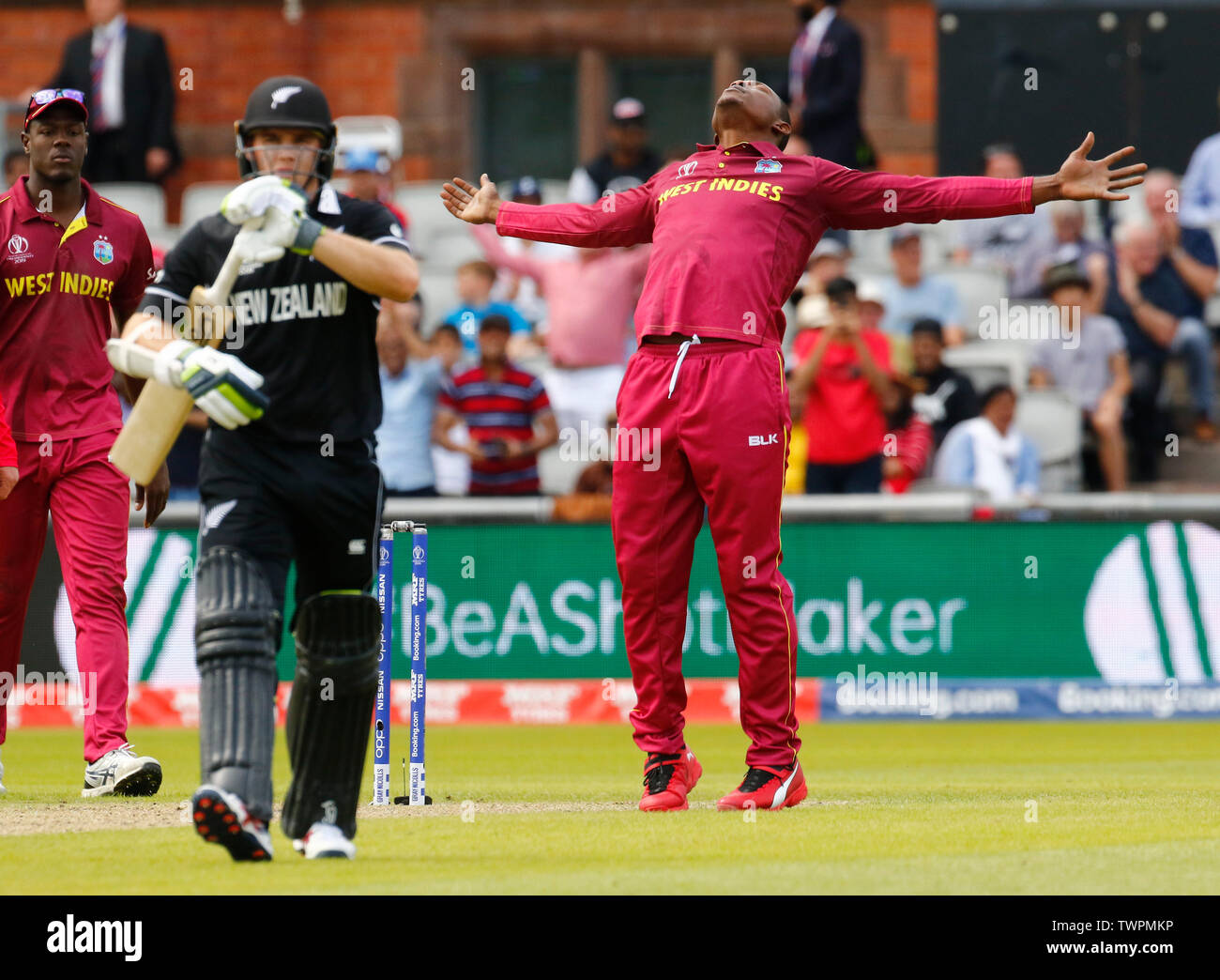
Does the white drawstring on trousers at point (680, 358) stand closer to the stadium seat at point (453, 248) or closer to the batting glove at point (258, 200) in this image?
the batting glove at point (258, 200)

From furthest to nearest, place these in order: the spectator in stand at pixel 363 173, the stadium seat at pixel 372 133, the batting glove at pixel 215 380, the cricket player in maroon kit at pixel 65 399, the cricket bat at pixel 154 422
Result: the stadium seat at pixel 372 133, the spectator in stand at pixel 363 173, the cricket player in maroon kit at pixel 65 399, the cricket bat at pixel 154 422, the batting glove at pixel 215 380

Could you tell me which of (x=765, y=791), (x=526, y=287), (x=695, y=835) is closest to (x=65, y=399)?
(x=765, y=791)

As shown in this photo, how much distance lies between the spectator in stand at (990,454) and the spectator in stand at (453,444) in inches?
129

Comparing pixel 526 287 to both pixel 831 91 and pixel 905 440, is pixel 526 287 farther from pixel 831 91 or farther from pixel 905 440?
pixel 905 440

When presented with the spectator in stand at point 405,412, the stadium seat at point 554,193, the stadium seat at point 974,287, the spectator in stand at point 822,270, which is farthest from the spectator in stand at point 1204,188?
the spectator in stand at point 405,412

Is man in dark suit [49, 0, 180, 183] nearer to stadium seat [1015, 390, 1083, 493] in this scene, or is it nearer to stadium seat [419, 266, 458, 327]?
stadium seat [419, 266, 458, 327]

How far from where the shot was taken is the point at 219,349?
5926 mm

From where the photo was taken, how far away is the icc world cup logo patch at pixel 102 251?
27.0 ft

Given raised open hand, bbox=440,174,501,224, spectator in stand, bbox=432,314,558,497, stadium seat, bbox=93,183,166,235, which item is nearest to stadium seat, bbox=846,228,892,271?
spectator in stand, bbox=432,314,558,497

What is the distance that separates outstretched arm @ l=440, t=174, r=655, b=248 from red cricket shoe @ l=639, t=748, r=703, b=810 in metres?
1.90

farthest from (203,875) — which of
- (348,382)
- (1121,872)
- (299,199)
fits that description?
(1121,872)

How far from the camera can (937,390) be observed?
45.9 feet

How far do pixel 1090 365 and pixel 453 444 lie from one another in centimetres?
475

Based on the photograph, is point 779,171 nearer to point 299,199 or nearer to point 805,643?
point 299,199
